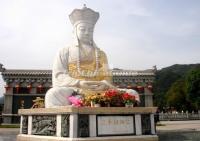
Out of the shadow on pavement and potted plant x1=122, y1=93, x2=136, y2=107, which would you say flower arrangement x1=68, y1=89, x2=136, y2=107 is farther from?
the shadow on pavement

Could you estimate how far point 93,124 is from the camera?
24.6ft

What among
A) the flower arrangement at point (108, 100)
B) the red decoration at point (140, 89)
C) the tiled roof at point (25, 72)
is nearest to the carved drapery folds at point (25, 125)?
the flower arrangement at point (108, 100)

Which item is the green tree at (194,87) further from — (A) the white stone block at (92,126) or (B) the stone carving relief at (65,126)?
(B) the stone carving relief at (65,126)

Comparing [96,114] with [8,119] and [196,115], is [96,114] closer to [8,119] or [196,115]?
[8,119]

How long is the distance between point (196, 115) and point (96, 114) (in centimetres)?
2814

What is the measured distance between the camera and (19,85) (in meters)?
28.6

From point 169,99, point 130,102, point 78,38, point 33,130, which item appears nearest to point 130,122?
point 130,102

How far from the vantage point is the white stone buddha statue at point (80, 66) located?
9418mm

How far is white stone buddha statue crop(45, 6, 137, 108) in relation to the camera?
942 centimetres

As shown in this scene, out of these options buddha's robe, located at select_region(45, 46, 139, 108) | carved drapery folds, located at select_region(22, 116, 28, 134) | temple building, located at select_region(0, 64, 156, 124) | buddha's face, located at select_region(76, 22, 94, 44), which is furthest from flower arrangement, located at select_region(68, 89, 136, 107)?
temple building, located at select_region(0, 64, 156, 124)

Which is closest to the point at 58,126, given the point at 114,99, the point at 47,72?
the point at 114,99

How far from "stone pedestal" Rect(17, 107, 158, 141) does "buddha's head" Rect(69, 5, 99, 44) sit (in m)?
3.70

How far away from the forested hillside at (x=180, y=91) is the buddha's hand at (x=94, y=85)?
856 inches

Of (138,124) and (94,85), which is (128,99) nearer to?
(138,124)
